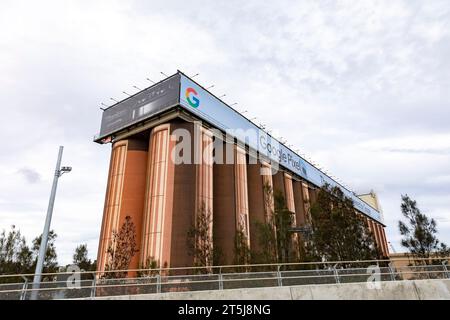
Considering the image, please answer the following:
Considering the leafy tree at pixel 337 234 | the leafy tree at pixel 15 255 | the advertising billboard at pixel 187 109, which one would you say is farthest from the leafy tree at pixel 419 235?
Result: the leafy tree at pixel 15 255

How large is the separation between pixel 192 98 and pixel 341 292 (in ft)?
90.9

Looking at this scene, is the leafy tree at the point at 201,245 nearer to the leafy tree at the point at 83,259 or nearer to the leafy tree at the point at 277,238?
the leafy tree at the point at 277,238

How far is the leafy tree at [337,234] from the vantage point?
2167cm

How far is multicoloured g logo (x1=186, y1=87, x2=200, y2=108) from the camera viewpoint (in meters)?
35.7

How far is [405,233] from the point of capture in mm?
25844

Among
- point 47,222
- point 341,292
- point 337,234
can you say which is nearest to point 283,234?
point 337,234

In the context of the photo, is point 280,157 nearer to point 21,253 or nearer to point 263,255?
point 263,255

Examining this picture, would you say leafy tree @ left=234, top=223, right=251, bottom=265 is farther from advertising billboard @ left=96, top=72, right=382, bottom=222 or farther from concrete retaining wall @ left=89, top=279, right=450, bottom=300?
advertising billboard @ left=96, top=72, right=382, bottom=222

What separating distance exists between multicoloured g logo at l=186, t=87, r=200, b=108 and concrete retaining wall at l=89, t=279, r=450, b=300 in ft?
85.9

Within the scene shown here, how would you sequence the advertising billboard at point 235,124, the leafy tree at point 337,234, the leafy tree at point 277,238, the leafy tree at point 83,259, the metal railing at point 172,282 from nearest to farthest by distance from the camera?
the metal railing at point 172,282, the leafy tree at point 337,234, the leafy tree at point 277,238, the advertising billboard at point 235,124, the leafy tree at point 83,259

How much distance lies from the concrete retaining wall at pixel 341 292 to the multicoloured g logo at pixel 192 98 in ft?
85.9

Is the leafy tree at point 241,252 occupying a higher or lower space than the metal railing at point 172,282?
higher

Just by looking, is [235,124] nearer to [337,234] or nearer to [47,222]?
[337,234]
